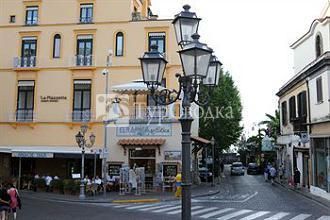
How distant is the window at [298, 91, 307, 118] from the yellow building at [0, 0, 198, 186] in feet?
26.3

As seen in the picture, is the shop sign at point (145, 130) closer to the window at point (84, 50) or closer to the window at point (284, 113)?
the window at point (84, 50)

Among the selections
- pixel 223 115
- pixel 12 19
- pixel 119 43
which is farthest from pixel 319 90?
pixel 12 19

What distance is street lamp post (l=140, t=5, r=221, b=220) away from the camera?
783cm

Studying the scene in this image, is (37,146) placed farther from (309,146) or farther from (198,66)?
(198,66)

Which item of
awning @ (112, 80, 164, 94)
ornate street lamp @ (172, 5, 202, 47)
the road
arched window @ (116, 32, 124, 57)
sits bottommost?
the road

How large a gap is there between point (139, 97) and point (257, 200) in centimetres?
1184

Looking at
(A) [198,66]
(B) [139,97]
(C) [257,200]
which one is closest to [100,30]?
(B) [139,97]

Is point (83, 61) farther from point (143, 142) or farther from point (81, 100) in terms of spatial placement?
point (143, 142)

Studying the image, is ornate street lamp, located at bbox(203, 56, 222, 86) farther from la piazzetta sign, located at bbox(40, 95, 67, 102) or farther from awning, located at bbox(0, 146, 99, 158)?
la piazzetta sign, located at bbox(40, 95, 67, 102)

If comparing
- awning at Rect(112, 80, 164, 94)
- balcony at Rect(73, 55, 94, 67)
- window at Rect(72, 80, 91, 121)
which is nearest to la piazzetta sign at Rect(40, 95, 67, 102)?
window at Rect(72, 80, 91, 121)

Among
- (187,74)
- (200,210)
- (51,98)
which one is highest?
(51,98)

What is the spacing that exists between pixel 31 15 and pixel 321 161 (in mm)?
24840

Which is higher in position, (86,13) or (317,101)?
(86,13)

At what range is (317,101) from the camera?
25609mm
